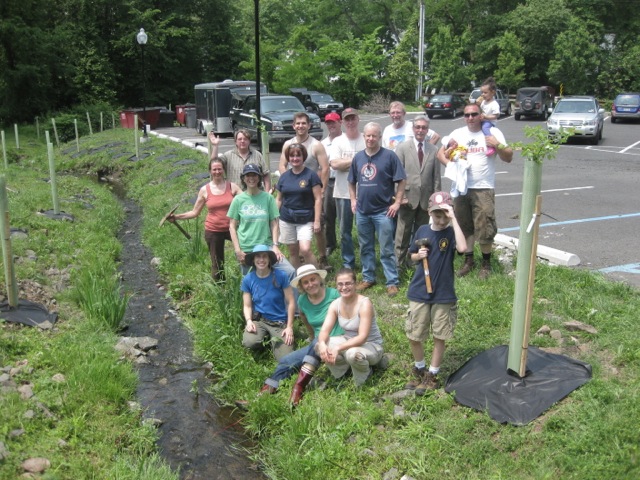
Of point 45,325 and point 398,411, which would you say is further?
point 45,325

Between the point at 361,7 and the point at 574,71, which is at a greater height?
the point at 361,7

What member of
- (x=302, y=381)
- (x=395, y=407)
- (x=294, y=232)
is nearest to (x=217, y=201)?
(x=294, y=232)

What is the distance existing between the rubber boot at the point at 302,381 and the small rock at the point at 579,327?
2236mm

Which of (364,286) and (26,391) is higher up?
(364,286)

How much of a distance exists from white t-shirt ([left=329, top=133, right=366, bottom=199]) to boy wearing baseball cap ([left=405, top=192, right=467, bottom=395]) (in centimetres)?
257

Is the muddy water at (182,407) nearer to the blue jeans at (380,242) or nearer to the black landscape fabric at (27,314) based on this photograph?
the black landscape fabric at (27,314)

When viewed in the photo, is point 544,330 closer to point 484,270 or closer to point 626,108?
point 484,270

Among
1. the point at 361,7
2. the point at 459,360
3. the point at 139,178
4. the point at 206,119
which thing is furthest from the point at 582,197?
the point at 361,7

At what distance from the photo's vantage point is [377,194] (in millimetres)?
7219

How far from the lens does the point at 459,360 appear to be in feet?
18.5

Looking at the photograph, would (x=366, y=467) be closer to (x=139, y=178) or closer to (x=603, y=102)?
(x=139, y=178)

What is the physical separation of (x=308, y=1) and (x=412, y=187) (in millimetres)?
56859

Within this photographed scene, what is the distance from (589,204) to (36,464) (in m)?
10.0

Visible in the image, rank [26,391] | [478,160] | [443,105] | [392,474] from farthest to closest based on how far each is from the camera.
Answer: [443,105]
[478,160]
[26,391]
[392,474]
